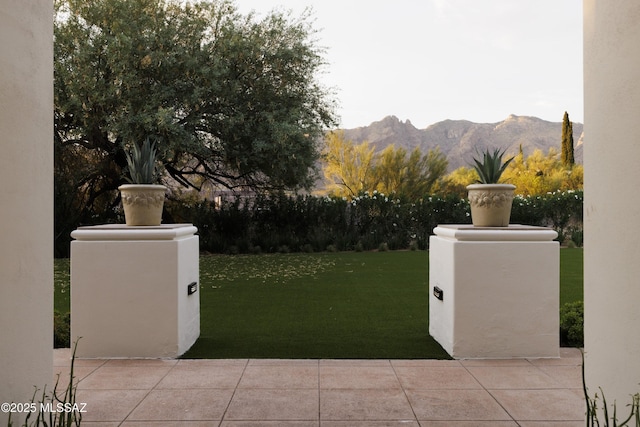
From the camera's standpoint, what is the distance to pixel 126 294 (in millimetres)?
4656

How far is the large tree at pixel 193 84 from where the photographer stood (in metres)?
13.2

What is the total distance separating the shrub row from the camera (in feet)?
51.3

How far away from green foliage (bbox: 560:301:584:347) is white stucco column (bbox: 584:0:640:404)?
118 inches

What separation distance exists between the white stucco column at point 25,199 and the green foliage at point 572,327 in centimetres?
458

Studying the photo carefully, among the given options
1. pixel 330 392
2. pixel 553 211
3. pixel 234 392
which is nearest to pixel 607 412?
pixel 330 392

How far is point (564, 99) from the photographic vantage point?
3769cm

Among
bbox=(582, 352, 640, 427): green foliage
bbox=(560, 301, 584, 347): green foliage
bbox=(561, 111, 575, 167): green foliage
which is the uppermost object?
bbox=(561, 111, 575, 167): green foliage

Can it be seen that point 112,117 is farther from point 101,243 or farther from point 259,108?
point 101,243

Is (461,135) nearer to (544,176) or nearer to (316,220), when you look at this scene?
(544,176)

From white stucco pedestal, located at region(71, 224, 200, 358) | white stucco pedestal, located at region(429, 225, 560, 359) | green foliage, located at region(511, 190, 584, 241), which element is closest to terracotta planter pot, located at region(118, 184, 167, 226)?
white stucco pedestal, located at region(71, 224, 200, 358)

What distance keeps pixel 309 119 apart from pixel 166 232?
34.5 ft

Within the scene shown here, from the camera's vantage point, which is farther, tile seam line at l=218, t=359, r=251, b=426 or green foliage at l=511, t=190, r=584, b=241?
green foliage at l=511, t=190, r=584, b=241

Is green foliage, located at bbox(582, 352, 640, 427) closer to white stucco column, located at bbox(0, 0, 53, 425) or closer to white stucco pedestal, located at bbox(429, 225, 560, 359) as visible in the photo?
white stucco pedestal, located at bbox(429, 225, 560, 359)

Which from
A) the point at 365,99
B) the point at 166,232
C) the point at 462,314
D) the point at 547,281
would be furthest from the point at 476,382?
the point at 365,99
